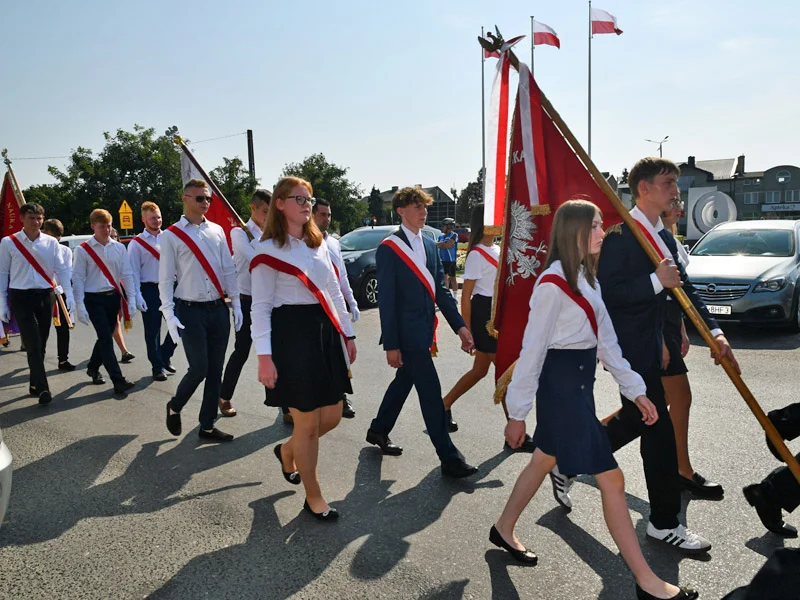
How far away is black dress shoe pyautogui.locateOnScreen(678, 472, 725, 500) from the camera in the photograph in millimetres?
3969

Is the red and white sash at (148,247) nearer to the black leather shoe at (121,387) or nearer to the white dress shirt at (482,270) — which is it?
the black leather shoe at (121,387)

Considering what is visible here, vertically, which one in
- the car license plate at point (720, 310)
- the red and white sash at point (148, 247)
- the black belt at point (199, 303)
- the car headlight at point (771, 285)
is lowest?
the car license plate at point (720, 310)

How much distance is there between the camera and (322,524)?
12.4ft

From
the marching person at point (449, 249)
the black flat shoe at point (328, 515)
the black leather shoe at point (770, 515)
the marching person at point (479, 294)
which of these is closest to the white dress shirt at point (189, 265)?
the marching person at point (479, 294)

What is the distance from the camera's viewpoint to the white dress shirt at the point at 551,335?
294cm

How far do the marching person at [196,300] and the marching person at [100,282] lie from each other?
2.25m

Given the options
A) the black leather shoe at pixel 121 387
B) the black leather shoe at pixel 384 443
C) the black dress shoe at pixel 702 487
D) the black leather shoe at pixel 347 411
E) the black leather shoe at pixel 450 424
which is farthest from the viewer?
the black leather shoe at pixel 121 387

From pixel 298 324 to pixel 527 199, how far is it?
1479mm

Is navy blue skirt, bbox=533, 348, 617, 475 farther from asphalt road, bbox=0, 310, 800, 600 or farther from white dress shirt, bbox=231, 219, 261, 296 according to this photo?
white dress shirt, bbox=231, 219, 261, 296

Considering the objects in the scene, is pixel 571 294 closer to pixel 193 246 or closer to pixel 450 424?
pixel 450 424

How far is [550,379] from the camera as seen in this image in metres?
3.02

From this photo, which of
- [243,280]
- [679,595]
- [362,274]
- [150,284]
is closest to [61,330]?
[150,284]

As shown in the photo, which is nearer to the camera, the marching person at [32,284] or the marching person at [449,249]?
the marching person at [32,284]

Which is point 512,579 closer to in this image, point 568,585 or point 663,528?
point 568,585
